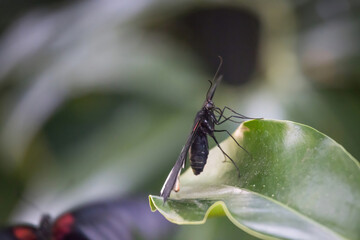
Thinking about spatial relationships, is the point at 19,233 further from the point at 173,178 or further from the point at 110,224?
the point at 173,178

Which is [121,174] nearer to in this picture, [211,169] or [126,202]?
[126,202]

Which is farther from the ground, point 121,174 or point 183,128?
point 183,128

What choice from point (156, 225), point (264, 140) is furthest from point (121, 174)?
point (264, 140)

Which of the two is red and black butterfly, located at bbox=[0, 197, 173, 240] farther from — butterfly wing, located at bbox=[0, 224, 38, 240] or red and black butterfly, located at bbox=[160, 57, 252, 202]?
red and black butterfly, located at bbox=[160, 57, 252, 202]

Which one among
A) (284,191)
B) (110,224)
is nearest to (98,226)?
(110,224)

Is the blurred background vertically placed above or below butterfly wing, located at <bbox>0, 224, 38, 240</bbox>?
above

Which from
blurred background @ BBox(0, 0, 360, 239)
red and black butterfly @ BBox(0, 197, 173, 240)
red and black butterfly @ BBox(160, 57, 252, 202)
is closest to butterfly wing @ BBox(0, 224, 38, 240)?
red and black butterfly @ BBox(0, 197, 173, 240)

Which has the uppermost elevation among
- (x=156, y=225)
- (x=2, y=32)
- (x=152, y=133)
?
(x=2, y=32)

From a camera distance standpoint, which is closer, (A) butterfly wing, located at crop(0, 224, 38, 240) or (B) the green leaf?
(B) the green leaf
